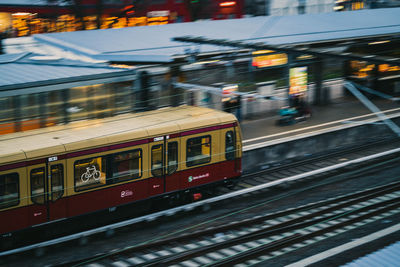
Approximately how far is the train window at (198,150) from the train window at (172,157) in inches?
13.0

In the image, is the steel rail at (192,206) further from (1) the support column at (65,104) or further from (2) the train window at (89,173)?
(1) the support column at (65,104)

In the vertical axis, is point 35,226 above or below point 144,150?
below

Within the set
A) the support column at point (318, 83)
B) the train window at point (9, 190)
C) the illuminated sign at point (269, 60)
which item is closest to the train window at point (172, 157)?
the train window at point (9, 190)

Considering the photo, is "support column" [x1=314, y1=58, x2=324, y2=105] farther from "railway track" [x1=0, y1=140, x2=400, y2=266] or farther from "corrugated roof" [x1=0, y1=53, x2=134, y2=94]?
"corrugated roof" [x1=0, y1=53, x2=134, y2=94]

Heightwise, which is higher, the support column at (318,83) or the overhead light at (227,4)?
the overhead light at (227,4)

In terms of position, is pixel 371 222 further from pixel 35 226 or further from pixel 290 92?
pixel 290 92

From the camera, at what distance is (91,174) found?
35.5 ft

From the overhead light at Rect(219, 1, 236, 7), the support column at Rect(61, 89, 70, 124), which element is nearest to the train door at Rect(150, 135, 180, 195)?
the support column at Rect(61, 89, 70, 124)

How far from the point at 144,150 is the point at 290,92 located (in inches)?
477

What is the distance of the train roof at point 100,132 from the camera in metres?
10.0

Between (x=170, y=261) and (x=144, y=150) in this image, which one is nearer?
(x=170, y=261)

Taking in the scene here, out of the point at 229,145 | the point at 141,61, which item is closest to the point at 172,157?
the point at 229,145

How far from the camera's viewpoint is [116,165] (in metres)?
11.1

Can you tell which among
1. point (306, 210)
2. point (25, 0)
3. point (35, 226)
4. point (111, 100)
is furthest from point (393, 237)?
point (25, 0)
